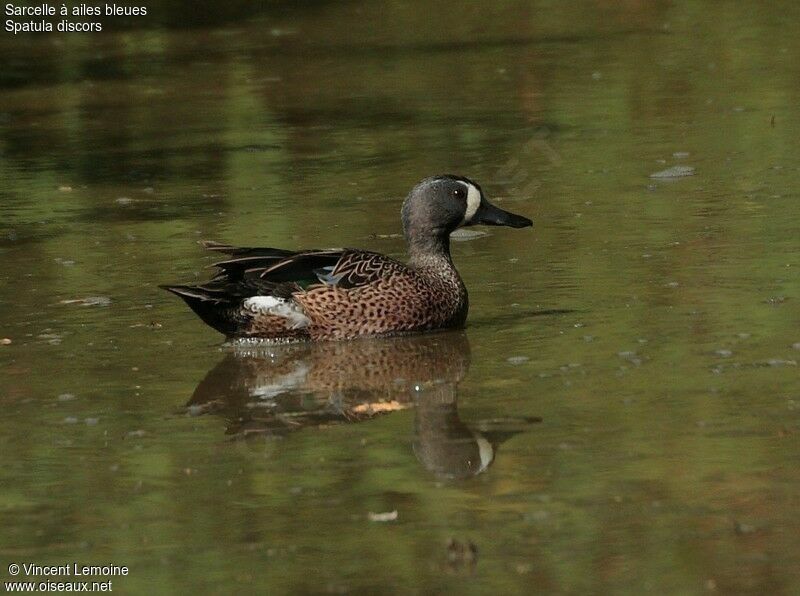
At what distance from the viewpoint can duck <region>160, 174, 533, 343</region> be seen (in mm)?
8906

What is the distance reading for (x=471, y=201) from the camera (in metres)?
9.70

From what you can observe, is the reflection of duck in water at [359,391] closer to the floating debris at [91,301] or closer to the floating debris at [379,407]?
the floating debris at [379,407]

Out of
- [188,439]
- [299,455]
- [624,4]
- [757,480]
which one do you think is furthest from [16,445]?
[624,4]

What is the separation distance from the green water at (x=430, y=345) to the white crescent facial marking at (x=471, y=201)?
389 millimetres

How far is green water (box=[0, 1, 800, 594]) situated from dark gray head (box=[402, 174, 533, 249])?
1.37 ft

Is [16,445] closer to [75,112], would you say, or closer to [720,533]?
[720,533]

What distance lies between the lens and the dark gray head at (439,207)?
31.5 ft

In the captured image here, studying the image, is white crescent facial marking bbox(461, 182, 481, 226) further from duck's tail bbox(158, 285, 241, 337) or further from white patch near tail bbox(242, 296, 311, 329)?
duck's tail bbox(158, 285, 241, 337)

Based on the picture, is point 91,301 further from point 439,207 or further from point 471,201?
point 471,201

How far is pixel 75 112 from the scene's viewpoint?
1653 cm

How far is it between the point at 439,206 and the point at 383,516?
3.58m

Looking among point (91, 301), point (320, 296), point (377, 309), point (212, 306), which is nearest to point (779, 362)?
point (377, 309)

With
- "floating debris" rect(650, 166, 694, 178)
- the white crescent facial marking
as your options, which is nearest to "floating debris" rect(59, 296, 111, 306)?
the white crescent facial marking

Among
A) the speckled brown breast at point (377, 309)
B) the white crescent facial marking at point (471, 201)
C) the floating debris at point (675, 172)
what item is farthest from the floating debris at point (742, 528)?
the floating debris at point (675, 172)
